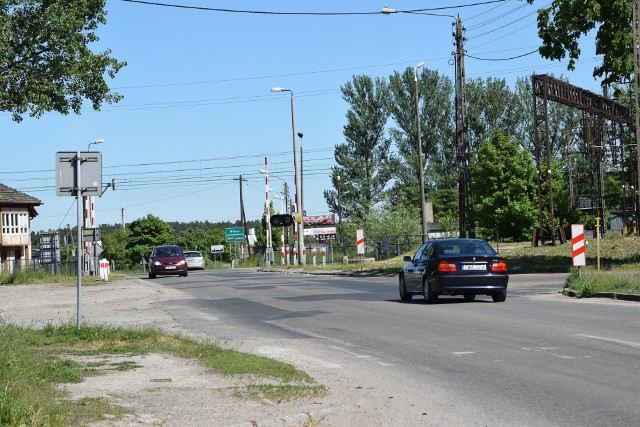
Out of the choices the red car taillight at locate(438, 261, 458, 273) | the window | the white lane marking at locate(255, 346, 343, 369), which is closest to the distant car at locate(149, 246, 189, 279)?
the red car taillight at locate(438, 261, 458, 273)

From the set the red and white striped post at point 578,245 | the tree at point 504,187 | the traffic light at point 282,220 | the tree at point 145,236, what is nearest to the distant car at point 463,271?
the red and white striped post at point 578,245

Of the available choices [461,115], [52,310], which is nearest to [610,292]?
[52,310]

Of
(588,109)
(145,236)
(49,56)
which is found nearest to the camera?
(49,56)

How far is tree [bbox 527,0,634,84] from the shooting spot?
3198 centimetres

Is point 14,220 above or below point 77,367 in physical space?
above

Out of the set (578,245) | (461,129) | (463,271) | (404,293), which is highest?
(461,129)

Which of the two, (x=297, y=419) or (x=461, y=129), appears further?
(x=461, y=129)

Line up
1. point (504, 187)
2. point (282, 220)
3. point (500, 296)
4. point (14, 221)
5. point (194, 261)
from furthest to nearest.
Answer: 1. point (14, 221)
2. point (504, 187)
3. point (194, 261)
4. point (282, 220)
5. point (500, 296)

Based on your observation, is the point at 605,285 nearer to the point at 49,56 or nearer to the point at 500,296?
the point at 500,296

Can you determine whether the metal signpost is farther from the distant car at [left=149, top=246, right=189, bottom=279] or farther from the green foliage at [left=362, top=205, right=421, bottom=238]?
the green foliage at [left=362, top=205, right=421, bottom=238]

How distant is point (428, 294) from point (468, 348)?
988 cm

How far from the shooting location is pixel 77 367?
1146 cm

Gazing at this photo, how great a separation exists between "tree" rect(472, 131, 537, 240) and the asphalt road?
62.3 meters

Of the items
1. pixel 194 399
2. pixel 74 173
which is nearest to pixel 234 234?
pixel 74 173
